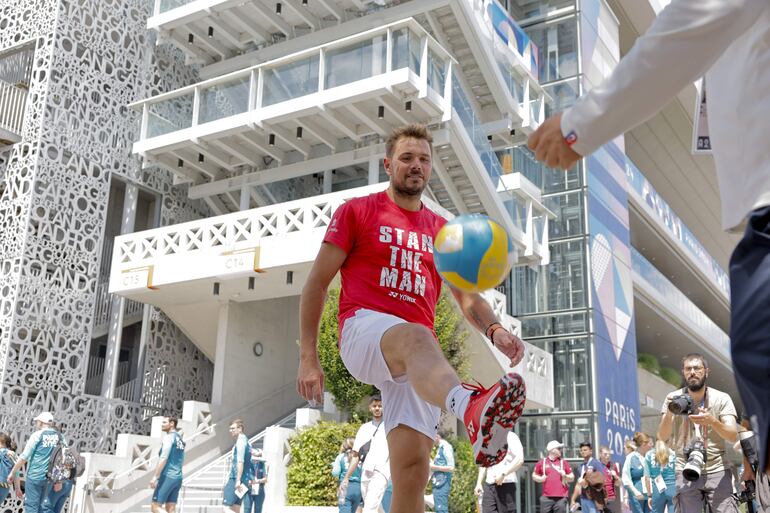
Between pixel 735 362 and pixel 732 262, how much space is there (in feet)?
0.71

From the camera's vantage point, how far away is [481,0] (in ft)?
73.2

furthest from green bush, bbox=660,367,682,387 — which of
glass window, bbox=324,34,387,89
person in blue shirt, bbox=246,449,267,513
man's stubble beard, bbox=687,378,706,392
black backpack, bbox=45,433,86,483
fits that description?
man's stubble beard, bbox=687,378,706,392

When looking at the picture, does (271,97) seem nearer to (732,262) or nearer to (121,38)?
(121,38)

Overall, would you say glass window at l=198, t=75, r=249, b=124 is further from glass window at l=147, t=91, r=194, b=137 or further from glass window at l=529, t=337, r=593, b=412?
glass window at l=529, t=337, r=593, b=412

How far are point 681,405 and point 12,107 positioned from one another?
18.8 m

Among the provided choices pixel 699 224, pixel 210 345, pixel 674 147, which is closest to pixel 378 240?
pixel 210 345

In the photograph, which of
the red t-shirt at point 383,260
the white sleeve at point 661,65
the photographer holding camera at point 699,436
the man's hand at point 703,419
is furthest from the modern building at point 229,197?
the white sleeve at point 661,65

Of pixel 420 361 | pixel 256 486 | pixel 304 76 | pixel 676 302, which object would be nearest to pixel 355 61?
pixel 304 76

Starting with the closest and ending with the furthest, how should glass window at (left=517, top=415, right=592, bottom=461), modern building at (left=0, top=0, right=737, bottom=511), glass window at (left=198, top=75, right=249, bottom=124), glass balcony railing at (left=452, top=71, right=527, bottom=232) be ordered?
modern building at (left=0, top=0, right=737, bottom=511) → glass balcony railing at (left=452, top=71, right=527, bottom=232) → glass window at (left=198, top=75, right=249, bottom=124) → glass window at (left=517, top=415, right=592, bottom=461)

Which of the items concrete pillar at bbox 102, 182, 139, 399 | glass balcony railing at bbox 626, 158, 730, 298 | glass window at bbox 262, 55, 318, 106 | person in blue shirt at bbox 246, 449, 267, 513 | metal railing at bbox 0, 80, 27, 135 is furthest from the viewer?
glass balcony railing at bbox 626, 158, 730, 298

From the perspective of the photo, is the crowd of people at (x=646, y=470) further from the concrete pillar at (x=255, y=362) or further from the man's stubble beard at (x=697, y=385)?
the concrete pillar at (x=255, y=362)

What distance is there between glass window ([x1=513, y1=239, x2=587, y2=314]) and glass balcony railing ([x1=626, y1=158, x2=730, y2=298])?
20.6 ft

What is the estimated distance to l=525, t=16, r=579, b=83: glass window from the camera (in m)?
27.0

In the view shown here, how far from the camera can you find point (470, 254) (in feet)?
11.5
